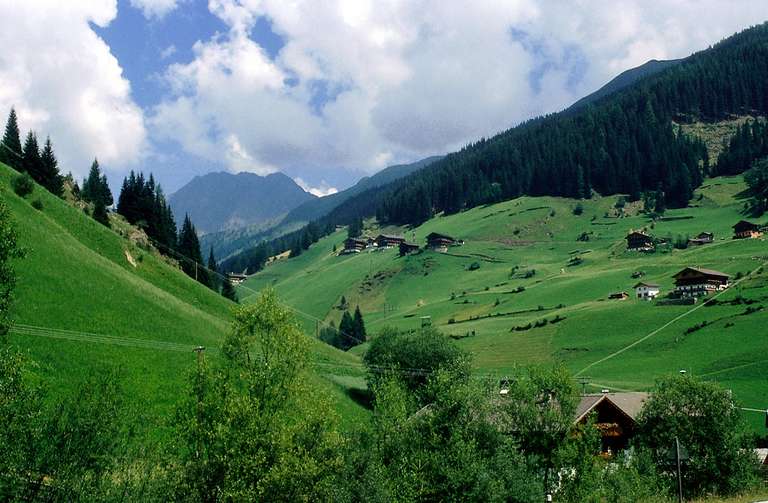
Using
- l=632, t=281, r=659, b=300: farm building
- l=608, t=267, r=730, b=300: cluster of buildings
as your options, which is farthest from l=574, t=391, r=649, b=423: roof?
l=632, t=281, r=659, b=300: farm building

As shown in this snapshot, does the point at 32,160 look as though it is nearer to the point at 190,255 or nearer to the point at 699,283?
the point at 190,255

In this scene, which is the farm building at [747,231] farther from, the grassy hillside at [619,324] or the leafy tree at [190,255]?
the leafy tree at [190,255]

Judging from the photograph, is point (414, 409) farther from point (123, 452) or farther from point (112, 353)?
point (123, 452)

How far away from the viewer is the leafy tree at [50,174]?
104 metres

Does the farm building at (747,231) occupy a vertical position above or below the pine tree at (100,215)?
below

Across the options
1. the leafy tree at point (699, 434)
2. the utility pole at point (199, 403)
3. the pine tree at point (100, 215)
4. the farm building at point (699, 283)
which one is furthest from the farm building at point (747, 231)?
the utility pole at point (199, 403)

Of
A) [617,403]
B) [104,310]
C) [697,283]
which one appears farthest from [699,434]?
[697,283]

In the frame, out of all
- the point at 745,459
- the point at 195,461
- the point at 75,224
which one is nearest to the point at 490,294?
the point at 75,224

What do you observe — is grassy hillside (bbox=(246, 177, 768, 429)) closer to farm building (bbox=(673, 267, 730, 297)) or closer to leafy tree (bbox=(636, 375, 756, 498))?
farm building (bbox=(673, 267, 730, 297))

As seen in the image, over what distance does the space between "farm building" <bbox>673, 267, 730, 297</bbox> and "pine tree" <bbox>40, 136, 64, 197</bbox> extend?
113621 mm

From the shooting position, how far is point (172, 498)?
32.8m

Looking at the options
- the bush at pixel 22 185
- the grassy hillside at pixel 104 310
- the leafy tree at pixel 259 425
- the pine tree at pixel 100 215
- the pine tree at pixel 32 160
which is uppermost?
the pine tree at pixel 32 160

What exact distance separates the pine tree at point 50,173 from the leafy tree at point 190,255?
2419 cm

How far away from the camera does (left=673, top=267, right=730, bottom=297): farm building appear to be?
454ft
